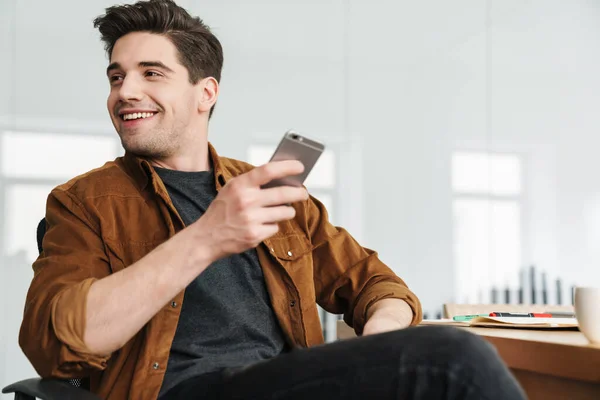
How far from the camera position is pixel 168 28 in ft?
5.72

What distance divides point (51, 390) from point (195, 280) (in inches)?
14.6

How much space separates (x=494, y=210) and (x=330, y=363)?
3.56m

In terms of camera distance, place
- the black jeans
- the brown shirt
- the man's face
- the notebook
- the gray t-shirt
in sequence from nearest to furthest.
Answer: the black jeans < the brown shirt < the gray t-shirt < the notebook < the man's face

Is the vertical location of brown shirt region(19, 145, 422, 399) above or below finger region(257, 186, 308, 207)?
below

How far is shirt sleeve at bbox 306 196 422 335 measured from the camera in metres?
1.60

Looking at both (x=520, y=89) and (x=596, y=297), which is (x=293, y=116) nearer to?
(x=520, y=89)

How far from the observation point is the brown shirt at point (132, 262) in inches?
47.1

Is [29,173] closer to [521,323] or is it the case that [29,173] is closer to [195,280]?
[195,280]

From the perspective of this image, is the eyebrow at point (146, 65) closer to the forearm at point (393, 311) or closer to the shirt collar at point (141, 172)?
the shirt collar at point (141, 172)

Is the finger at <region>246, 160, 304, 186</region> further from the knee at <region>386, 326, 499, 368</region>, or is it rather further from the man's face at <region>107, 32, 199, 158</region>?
the man's face at <region>107, 32, 199, 158</region>

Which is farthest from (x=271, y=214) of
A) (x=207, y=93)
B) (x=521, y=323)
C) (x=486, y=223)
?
(x=486, y=223)

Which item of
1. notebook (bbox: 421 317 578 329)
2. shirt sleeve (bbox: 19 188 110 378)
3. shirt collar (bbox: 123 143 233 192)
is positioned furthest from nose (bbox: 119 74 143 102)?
notebook (bbox: 421 317 578 329)

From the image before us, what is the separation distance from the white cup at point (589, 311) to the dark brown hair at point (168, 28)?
1045mm

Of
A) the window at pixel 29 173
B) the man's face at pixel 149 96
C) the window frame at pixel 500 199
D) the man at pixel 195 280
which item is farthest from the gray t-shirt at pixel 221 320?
the window frame at pixel 500 199
